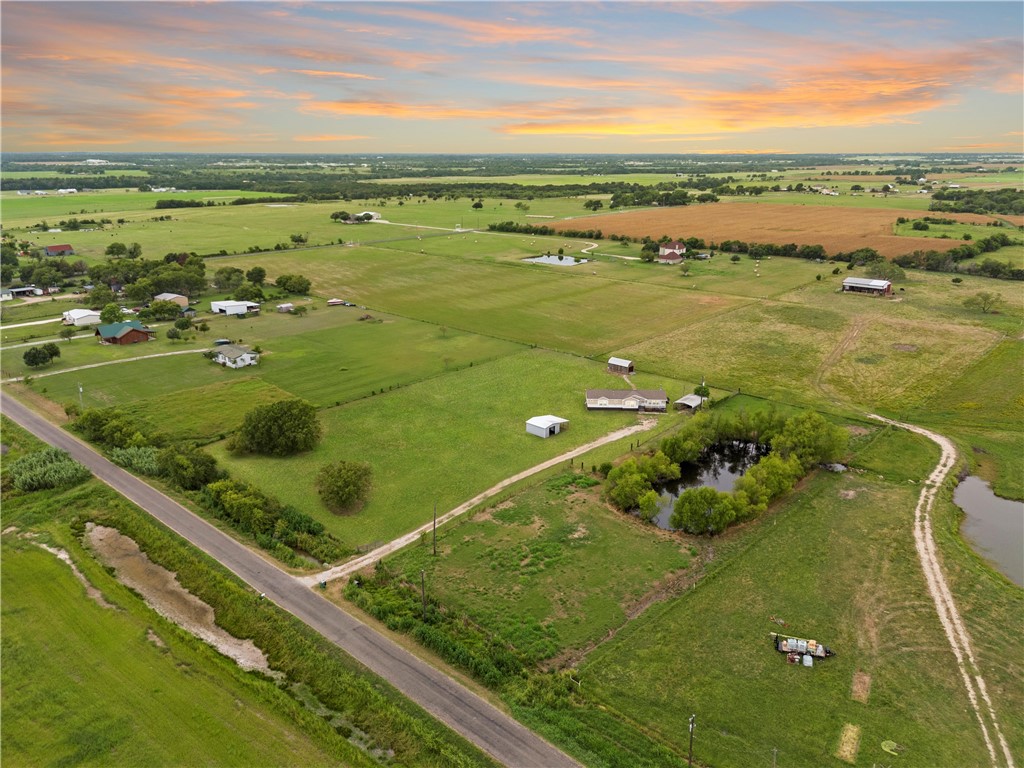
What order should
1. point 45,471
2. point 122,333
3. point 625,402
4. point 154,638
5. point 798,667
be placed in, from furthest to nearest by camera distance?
point 122,333 → point 625,402 → point 45,471 → point 154,638 → point 798,667

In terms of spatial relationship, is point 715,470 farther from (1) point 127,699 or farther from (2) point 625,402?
(1) point 127,699

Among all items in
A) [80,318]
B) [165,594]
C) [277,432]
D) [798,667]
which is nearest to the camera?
[798,667]

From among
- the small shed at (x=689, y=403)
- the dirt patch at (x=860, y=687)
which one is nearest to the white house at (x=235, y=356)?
the small shed at (x=689, y=403)

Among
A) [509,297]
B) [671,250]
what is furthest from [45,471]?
[671,250]

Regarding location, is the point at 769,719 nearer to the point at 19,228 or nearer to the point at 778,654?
the point at 778,654

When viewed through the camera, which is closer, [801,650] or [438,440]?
[801,650]

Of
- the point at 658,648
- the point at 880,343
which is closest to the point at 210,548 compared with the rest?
the point at 658,648

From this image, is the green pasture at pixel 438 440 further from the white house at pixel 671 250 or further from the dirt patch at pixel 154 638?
the white house at pixel 671 250

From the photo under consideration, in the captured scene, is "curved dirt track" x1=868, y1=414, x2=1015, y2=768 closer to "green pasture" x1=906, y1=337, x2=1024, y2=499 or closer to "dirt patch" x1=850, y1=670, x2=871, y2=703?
"green pasture" x1=906, y1=337, x2=1024, y2=499
